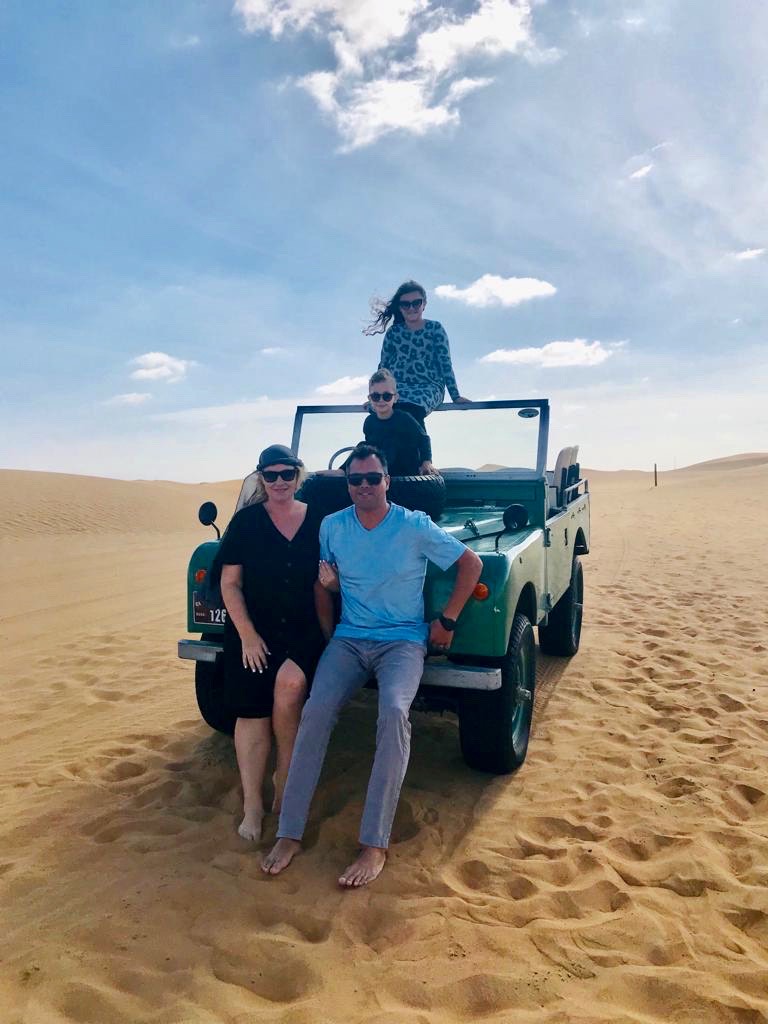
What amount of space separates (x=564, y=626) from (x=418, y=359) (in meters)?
2.60

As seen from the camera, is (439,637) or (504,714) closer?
(439,637)

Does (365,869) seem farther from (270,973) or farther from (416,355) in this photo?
(416,355)

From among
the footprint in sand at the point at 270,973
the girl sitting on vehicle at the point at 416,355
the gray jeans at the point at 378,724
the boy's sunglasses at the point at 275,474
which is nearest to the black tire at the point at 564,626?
the girl sitting on vehicle at the point at 416,355

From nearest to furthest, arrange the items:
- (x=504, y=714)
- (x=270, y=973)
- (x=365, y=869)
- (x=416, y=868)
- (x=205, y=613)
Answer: (x=270, y=973), (x=365, y=869), (x=416, y=868), (x=504, y=714), (x=205, y=613)

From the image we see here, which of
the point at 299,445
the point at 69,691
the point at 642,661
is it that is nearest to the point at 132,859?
the point at 69,691

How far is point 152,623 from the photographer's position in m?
8.27

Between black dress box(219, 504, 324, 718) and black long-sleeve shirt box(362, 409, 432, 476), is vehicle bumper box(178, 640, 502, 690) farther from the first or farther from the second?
black long-sleeve shirt box(362, 409, 432, 476)

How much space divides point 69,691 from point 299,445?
2.61 m

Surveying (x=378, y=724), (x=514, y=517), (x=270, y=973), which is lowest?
(x=270, y=973)

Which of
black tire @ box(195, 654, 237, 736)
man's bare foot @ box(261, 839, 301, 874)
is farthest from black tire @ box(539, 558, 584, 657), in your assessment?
man's bare foot @ box(261, 839, 301, 874)

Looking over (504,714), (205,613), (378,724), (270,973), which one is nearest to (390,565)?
(378,724)

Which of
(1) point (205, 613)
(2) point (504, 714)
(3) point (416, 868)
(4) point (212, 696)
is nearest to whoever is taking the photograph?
(3) point (416, 868)

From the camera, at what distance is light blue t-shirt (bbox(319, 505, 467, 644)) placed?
338cm

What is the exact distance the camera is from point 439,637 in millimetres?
3346
